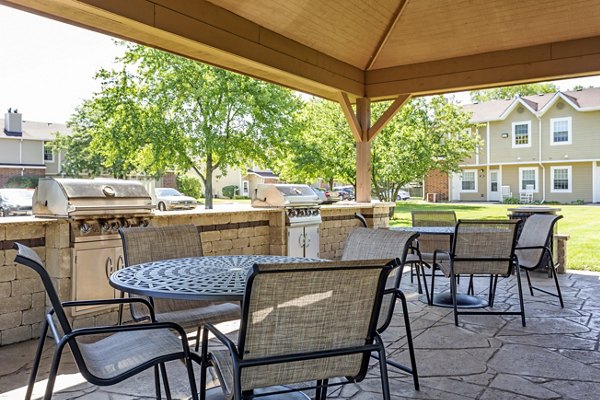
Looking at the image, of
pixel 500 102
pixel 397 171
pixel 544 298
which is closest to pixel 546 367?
pixel 544 298

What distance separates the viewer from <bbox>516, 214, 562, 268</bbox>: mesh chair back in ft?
14.0

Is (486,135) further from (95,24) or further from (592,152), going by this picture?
(95,24)

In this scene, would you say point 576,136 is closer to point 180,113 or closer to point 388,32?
point 180,113

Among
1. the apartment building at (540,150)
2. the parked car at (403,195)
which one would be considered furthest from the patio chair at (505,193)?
the parked car at (403,195)

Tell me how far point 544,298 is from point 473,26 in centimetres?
314

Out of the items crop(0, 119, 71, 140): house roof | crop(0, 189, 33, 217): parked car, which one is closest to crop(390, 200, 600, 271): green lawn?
crop(0, 189, 33, 217): parked car

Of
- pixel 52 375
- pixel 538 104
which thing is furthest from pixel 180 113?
pixel 538 104

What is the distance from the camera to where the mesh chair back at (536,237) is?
14.0ft

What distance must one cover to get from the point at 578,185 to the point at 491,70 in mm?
15407

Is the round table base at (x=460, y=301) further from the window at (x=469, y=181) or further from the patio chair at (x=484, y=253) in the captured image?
the window at (x=469, y=181)

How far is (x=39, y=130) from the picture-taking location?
2377 centimetres

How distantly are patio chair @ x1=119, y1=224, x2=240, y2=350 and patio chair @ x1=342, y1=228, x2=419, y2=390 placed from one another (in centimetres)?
73

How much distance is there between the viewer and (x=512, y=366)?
9.55 feet

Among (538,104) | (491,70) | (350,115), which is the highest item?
(538,104)
